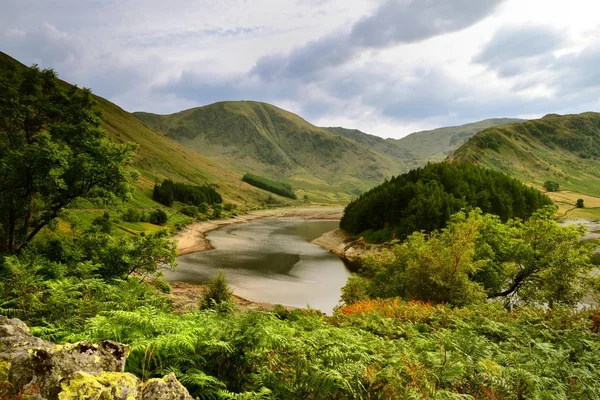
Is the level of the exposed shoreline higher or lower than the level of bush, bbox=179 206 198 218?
lower

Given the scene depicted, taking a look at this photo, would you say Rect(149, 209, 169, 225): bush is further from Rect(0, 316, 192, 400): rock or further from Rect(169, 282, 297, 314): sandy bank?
Rect(0, 316, 192, 400): rock

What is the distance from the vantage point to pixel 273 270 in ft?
200

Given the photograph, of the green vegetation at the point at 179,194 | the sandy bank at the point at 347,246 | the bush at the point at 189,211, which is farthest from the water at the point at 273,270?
the green vegetation at the point at 179,194

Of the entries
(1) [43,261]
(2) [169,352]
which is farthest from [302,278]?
(2) [169,352]

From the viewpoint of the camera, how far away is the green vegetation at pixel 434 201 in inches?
2997

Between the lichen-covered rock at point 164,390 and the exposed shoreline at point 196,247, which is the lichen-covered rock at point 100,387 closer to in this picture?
the lichen-covered rock at point 164,390

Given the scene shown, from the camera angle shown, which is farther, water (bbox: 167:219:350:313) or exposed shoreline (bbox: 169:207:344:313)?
water (bbox: 167:219:350:313)

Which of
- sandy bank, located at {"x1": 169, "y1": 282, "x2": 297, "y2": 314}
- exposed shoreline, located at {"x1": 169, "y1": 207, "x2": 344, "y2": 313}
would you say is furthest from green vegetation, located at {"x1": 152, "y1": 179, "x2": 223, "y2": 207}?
sandy bank, located at {"x1": 169, "y1": 282, "x2": 297, "y2": 314}

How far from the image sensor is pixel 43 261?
59.4 ft

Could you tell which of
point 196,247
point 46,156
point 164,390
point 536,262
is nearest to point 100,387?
point 164,390

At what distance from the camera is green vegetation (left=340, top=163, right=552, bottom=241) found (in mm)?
76125

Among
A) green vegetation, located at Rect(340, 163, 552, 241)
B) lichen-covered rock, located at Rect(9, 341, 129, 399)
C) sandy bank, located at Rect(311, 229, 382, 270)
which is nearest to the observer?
lichen-covered rock, located at Rect(9, 341, 129, 399)

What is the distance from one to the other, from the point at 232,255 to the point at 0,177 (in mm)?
54395

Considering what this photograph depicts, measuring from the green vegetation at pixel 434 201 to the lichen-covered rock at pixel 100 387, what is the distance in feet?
231
